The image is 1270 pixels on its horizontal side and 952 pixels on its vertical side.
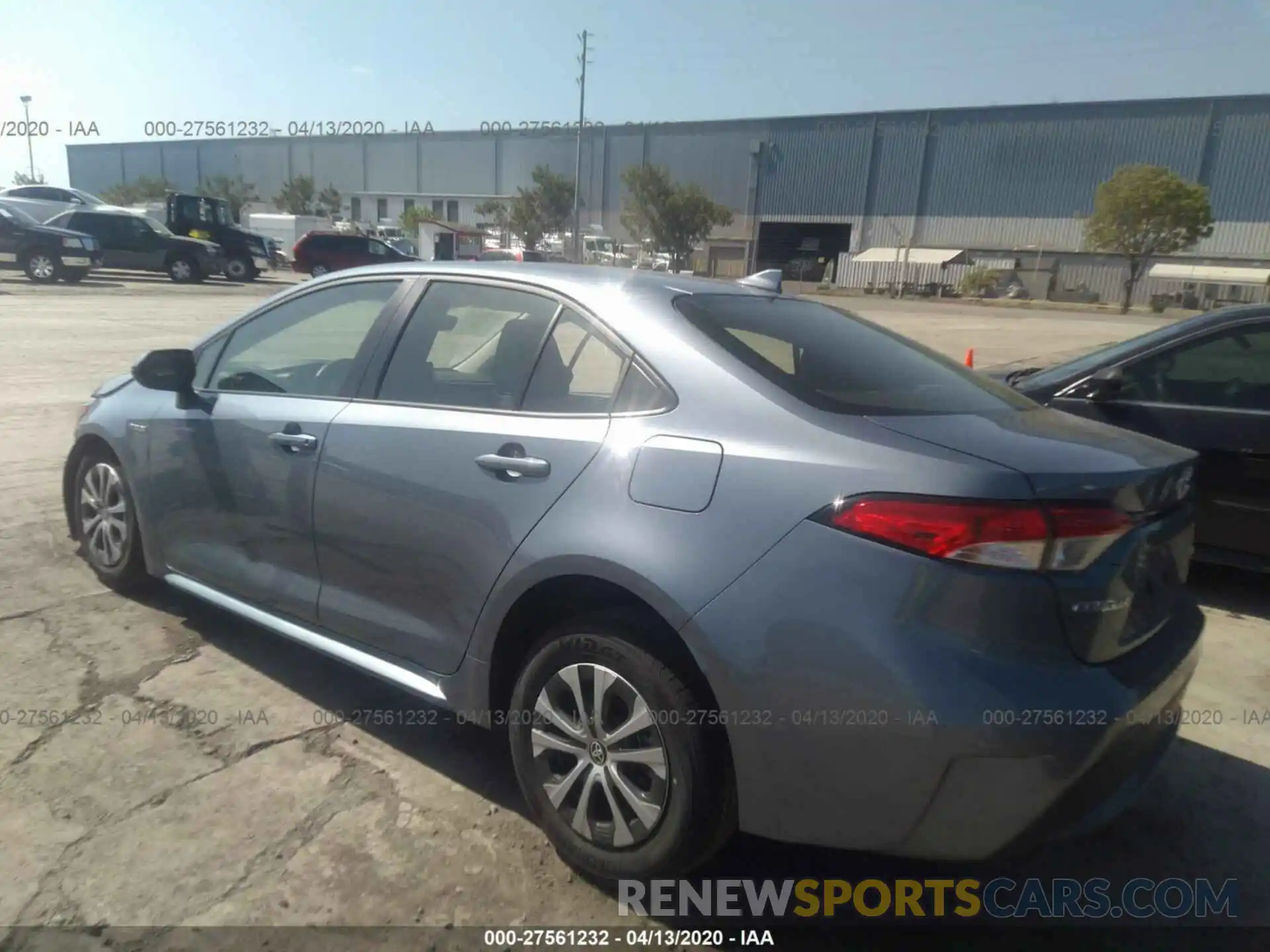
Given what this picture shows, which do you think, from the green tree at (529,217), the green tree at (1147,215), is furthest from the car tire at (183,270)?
the green tree at (1147,215)

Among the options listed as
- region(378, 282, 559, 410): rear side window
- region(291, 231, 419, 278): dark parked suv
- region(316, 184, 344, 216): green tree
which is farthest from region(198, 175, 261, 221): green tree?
region(378, 282, 559, 410): rear side window

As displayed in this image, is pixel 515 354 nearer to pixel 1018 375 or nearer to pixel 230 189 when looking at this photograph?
pixel 1018 375

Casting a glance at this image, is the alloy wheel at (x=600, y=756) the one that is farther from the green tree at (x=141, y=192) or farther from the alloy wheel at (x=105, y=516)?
the green tree at (x=141, y=192)

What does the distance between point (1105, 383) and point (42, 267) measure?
967 inches

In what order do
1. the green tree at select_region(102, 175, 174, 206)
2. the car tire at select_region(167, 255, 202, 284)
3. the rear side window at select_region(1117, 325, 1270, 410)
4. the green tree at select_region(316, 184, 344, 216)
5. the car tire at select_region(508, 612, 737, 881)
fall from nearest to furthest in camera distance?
1. the car tire at select_region(508, 612, 737, 881)
2. the rear side window at select_region(1117, 325, 1270, 410)
3. the car tire at select_region(167, 255, 202, 284)
4. the green tree at select_region(102, 175, 174, 206)
5. the green tree at select_region(316, 184, 344, 216)

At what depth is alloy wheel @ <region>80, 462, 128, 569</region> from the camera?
4.04 metres

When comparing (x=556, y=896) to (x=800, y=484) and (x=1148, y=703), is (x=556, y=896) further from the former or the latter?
(x=1148, y=703)

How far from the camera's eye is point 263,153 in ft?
263

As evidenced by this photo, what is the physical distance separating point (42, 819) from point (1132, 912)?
3030 mm

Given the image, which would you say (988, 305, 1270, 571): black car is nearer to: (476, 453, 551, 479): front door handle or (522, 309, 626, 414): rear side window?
(522, 309, 626, 414): rear side window

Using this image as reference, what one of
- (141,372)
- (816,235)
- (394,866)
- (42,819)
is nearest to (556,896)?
(394,866)

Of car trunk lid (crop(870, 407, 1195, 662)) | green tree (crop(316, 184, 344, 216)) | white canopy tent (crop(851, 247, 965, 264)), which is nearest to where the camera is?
car trunk lid (crop(870, 407, 1195, 662))

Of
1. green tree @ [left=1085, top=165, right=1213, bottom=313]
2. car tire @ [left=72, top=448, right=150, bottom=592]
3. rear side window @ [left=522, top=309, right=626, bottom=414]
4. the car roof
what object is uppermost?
green tree @ [left=1085, top=165, right=1213, bottom=313]

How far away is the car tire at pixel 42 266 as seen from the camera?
21969mm
